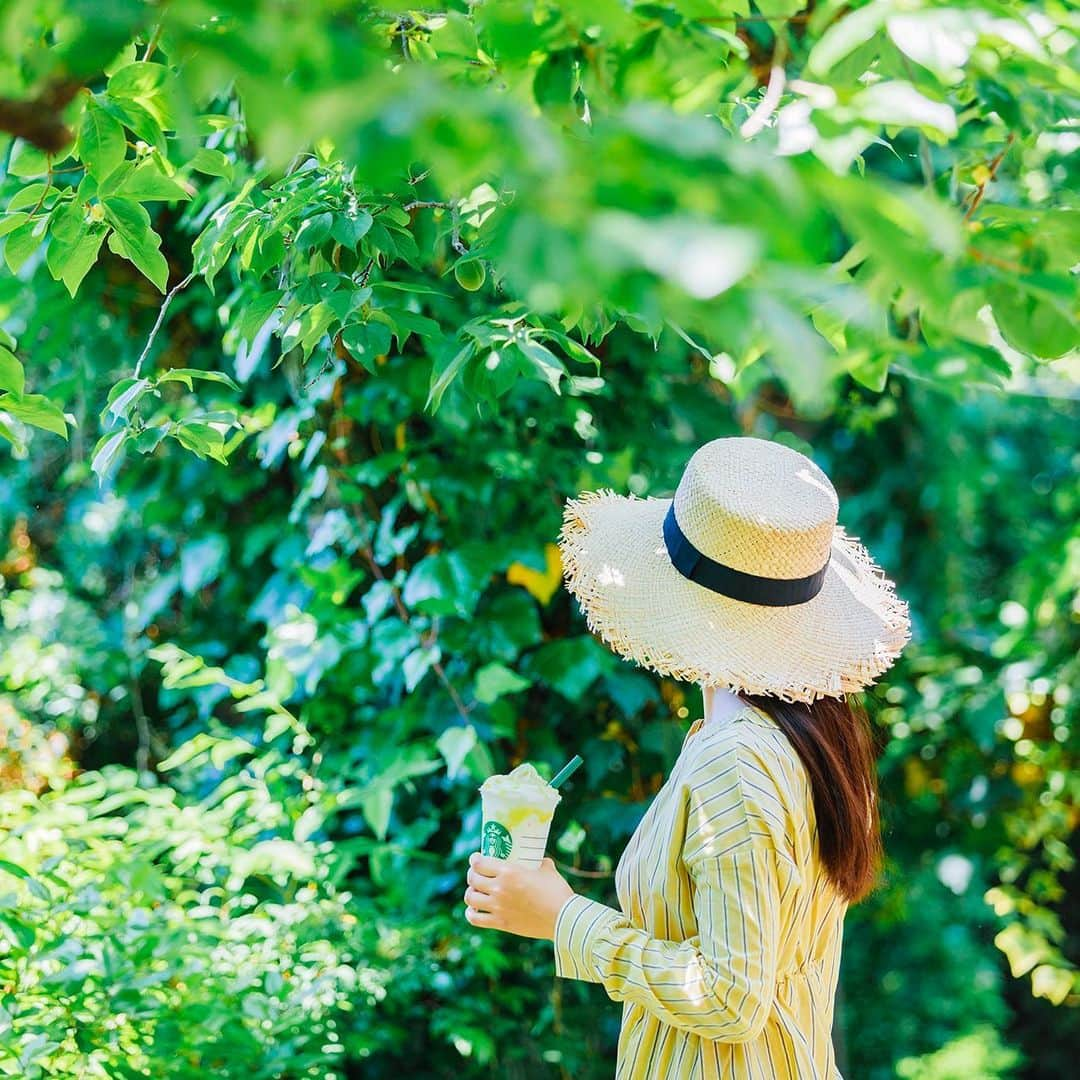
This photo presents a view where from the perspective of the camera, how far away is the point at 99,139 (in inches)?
52.8

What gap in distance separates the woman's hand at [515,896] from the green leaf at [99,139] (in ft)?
2.93

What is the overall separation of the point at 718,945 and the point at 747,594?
39cm

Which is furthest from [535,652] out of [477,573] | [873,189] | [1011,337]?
[873,189]

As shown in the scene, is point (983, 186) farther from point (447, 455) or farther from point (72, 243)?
point (447, 455)

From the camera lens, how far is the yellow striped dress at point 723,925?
132 centimetres

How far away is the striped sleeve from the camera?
131cm

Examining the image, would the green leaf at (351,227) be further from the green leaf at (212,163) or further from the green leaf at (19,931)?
the green leaf at (19,931)

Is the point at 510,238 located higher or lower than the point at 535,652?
higher

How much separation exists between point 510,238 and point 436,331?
3.01 feet

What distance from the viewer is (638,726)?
270 centimetres

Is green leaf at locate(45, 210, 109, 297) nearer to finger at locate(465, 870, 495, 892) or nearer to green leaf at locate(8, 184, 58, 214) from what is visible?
green leaf at locate(8, 184, 58, 214)

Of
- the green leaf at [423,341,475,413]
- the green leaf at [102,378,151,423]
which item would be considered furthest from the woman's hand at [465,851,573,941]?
the green leaf at [102,378,151,423]

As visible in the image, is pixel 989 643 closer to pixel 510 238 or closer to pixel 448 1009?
pixel 448 1009

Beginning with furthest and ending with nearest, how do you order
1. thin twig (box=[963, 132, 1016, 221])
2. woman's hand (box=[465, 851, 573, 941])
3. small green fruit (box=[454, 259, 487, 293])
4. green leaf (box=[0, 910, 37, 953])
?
green leaf (box=[0, 910, 37, 953]) → small green fruit (box=[454, 259, 487, 293]) → woman's hand (box=[465, 851, 573, 941]) → thin twig (box=[963, 132, 1016, 221])
